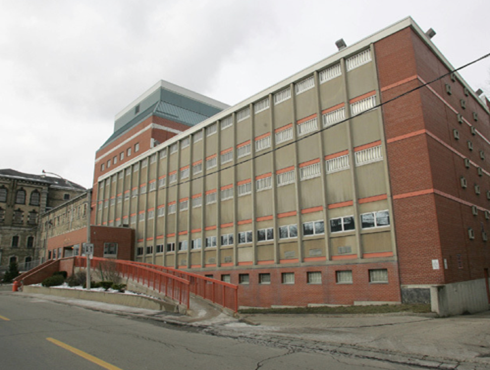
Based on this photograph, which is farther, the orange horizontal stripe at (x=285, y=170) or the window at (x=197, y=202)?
the window at (x=197, y=202)

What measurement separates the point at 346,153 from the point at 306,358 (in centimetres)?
1634

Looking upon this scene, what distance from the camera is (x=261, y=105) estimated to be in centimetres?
2884

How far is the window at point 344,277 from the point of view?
69.3 ft

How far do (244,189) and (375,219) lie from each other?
11.0 metres

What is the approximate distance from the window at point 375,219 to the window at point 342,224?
26.7 inches

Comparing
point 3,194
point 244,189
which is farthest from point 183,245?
point 3,194

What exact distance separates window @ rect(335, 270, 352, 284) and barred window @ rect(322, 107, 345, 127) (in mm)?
9214

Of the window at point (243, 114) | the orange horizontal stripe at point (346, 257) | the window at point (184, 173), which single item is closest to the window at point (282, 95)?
the window at point (243, 114)

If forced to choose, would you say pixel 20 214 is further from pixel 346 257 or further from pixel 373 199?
pixel 373 199

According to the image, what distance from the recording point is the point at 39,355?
7945 mm

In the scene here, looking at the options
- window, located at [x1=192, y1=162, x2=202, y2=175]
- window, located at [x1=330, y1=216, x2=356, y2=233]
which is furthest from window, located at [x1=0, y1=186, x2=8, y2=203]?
window, located at [x1=330, y1=216, x2=356, y2=233]

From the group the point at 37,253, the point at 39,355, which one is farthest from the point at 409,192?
the point at 37,253

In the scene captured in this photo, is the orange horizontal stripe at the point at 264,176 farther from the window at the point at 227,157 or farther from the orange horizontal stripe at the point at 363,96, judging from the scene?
the orange horizontal stripe at the point at 363,96

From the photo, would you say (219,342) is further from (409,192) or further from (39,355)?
(409,192)
